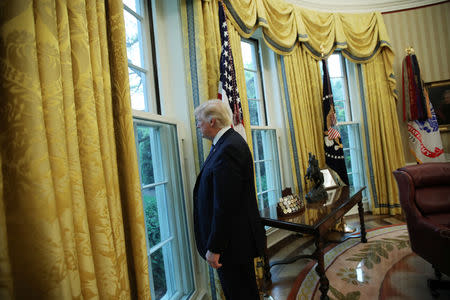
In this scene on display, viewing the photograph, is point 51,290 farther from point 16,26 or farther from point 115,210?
point 16,26

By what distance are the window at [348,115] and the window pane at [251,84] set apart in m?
A: 1.76

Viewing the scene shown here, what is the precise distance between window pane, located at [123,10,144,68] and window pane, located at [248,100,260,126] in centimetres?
169

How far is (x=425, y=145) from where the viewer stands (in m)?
3.89

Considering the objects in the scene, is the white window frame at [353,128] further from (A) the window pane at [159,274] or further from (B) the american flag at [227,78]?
(A) the window pane at [159,274]

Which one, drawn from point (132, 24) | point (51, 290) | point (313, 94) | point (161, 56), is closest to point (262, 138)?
point (313, 94)

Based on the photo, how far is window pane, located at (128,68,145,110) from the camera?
1644mm

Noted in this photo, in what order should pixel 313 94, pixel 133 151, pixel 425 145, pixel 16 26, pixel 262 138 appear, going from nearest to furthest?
pixel 16 26 → pixel 133 151 → pixel 262 138 → pixel 313 94 → pixel 425 145

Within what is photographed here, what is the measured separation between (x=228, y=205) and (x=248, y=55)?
2.67 meters

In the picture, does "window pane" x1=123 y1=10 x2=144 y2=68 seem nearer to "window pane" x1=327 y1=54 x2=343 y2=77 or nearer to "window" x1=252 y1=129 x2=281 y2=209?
"window" x1=252 y1=129 x2=281 y2=209

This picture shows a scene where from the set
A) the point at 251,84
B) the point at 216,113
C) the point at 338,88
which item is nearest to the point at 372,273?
the point at 216,113

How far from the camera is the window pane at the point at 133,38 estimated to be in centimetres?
168

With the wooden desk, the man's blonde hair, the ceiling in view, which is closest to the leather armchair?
the wooden desk

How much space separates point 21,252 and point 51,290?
0.40 feet

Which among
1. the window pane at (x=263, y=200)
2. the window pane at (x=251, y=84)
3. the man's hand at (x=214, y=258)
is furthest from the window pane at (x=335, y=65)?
the man's hand at (x=214, y=258)
